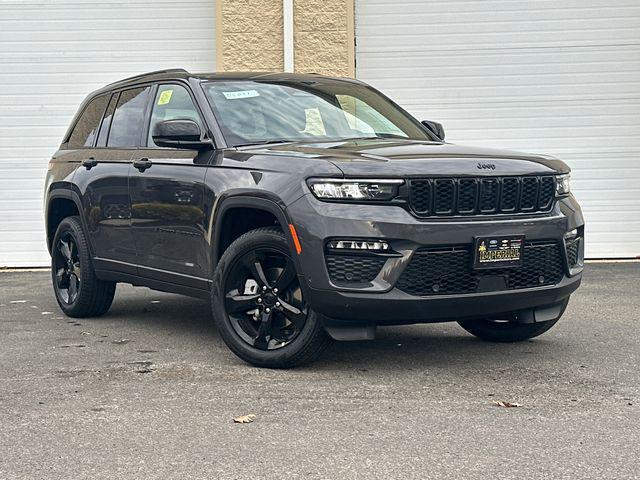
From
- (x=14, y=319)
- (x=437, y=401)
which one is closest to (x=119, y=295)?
(x=14, y=319)

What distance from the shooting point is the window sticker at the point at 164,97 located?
7.29 meters

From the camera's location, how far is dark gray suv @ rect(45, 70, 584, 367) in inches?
218

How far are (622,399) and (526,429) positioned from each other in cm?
82

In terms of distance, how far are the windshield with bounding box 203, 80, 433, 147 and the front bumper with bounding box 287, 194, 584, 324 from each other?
111 cm

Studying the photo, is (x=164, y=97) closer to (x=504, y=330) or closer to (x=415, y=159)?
(x=415, y=159)

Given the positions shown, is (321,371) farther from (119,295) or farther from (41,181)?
(41,181)

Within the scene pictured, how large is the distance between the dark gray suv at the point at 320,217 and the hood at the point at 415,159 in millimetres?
12

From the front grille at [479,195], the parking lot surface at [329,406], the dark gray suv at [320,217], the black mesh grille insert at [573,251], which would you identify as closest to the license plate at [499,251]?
the dark gray suv at [320,217]

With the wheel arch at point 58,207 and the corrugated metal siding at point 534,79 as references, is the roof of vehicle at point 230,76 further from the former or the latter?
the corrugated metal siding at point 534,79

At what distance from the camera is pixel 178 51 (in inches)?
502

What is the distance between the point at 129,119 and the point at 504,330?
3111 millimetres

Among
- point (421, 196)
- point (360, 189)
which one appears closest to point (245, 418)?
point (360, 189)

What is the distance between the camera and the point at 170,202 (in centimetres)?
679

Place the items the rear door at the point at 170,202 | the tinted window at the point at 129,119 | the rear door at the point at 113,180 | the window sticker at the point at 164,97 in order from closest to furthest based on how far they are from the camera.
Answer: the rear door at the point at 170,202, the window sticker at the point at 164,97, the rear door at the point at 113,180, the tinted window at the point at 129,119
